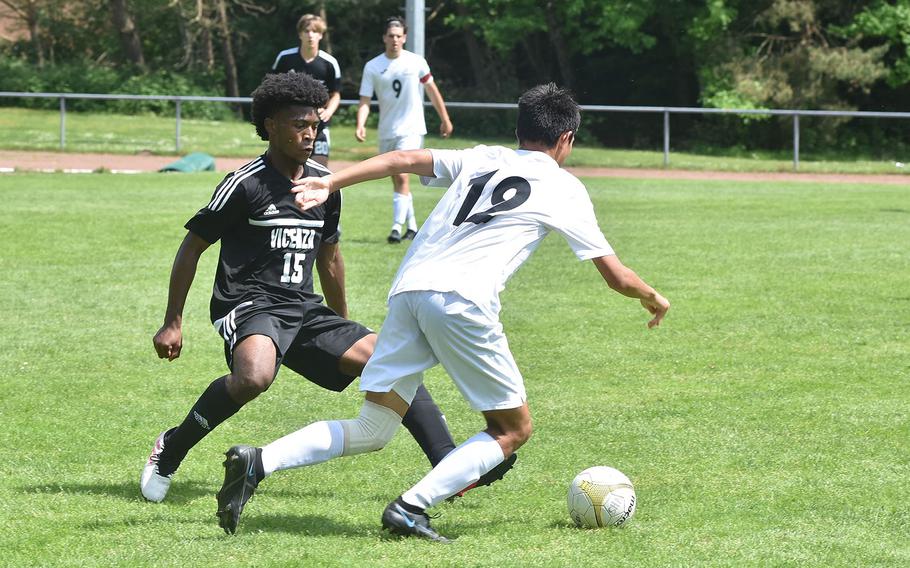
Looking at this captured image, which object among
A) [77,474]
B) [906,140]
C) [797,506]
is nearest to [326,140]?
[77,474]

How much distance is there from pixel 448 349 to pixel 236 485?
3.13 ft

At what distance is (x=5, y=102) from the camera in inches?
1390

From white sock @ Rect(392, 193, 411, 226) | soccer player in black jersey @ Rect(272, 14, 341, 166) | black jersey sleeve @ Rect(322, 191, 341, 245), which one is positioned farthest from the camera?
white sock @ Rect(392, 193, 411, 226)

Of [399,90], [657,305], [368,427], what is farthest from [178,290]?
[399,90]

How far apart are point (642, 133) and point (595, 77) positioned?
29.1 ft

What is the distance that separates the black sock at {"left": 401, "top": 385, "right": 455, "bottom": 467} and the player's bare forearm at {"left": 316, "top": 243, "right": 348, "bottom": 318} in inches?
26.0

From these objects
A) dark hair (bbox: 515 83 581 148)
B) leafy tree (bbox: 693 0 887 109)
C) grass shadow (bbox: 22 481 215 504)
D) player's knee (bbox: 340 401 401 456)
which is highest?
leafy tree (bbox: 693 0 887 109)

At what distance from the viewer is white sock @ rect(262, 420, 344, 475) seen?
4.68 m

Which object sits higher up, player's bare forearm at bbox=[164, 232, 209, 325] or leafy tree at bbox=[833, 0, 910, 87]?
leafy tree at bbox=[833, 0, 910, 87]

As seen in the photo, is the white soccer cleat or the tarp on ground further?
the tarp on ground

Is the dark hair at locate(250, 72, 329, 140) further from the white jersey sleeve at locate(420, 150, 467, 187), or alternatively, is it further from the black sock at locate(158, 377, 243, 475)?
the black sock at locate(158, 377, 243, 475)

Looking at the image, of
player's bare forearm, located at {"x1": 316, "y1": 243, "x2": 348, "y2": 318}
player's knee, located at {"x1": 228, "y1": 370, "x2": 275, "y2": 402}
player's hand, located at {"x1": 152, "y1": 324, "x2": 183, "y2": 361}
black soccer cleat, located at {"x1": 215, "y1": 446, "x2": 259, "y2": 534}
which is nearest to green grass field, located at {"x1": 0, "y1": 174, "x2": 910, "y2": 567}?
black soccer cleat, located at {"x1": 215, "y1": 446, "x2": 259, "y2": 534}

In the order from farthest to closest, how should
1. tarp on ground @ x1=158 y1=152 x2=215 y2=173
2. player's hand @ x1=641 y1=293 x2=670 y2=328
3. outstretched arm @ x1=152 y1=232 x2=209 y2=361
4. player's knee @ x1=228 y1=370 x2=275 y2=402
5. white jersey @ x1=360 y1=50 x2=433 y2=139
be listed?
tarp on ground @ x1=158 y1=152 x2=215 y2=173, white jersey @ x1=360 y1=50 x2=433 y2=139, outstretched arm @ x1=152 y1=232 x2=209 y2=361, player's knee @ x1=228 y1=370 x2=275 y2=402, player's hand @ x1=641 y1=293 x2=670 y2=328

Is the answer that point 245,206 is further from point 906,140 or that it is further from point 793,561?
point 906,140
